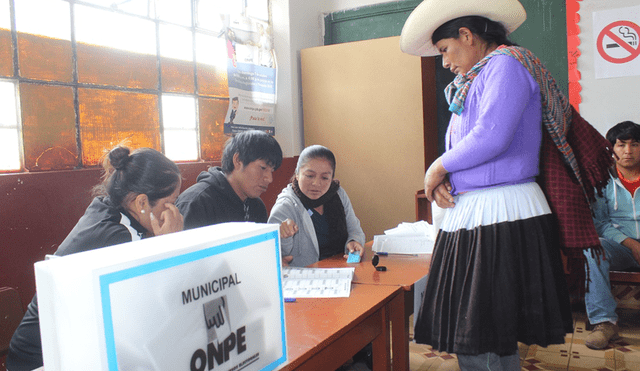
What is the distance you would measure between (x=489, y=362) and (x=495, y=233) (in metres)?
0.32

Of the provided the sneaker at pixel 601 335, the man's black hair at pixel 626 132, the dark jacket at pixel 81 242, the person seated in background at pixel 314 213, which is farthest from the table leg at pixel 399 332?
the man's black hair at pixel 626 132

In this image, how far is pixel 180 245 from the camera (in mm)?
693

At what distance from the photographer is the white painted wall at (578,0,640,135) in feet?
10.5

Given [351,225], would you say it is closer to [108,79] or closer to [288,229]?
[288,229]

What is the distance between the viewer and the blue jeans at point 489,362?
117cm

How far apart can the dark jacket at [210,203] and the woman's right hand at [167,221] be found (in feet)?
1.09

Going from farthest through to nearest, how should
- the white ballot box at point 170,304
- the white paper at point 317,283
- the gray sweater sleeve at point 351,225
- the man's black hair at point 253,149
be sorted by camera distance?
1. the gray sweater sleeve at point 351,225
2. the man's black hair at point 253,149
3. the white paper at point 317,283
4. the white ballot box at point 170,304

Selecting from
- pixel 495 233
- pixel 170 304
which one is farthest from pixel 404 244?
pixel 170 304

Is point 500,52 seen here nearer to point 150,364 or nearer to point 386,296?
point 386,296

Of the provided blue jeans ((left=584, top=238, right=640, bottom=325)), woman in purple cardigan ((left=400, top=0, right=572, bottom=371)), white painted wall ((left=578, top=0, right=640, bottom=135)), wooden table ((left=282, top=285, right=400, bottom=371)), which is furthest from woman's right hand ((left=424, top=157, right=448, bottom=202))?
white painted wall ((left=578, top=0, right=640, bottom=135))

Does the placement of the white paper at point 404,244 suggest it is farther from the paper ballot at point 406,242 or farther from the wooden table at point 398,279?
the wooden table at point 398,279

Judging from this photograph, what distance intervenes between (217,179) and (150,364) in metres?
1.42

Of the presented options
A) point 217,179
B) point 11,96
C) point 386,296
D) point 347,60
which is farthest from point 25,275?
point 347,60

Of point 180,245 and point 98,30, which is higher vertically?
point 98,30
